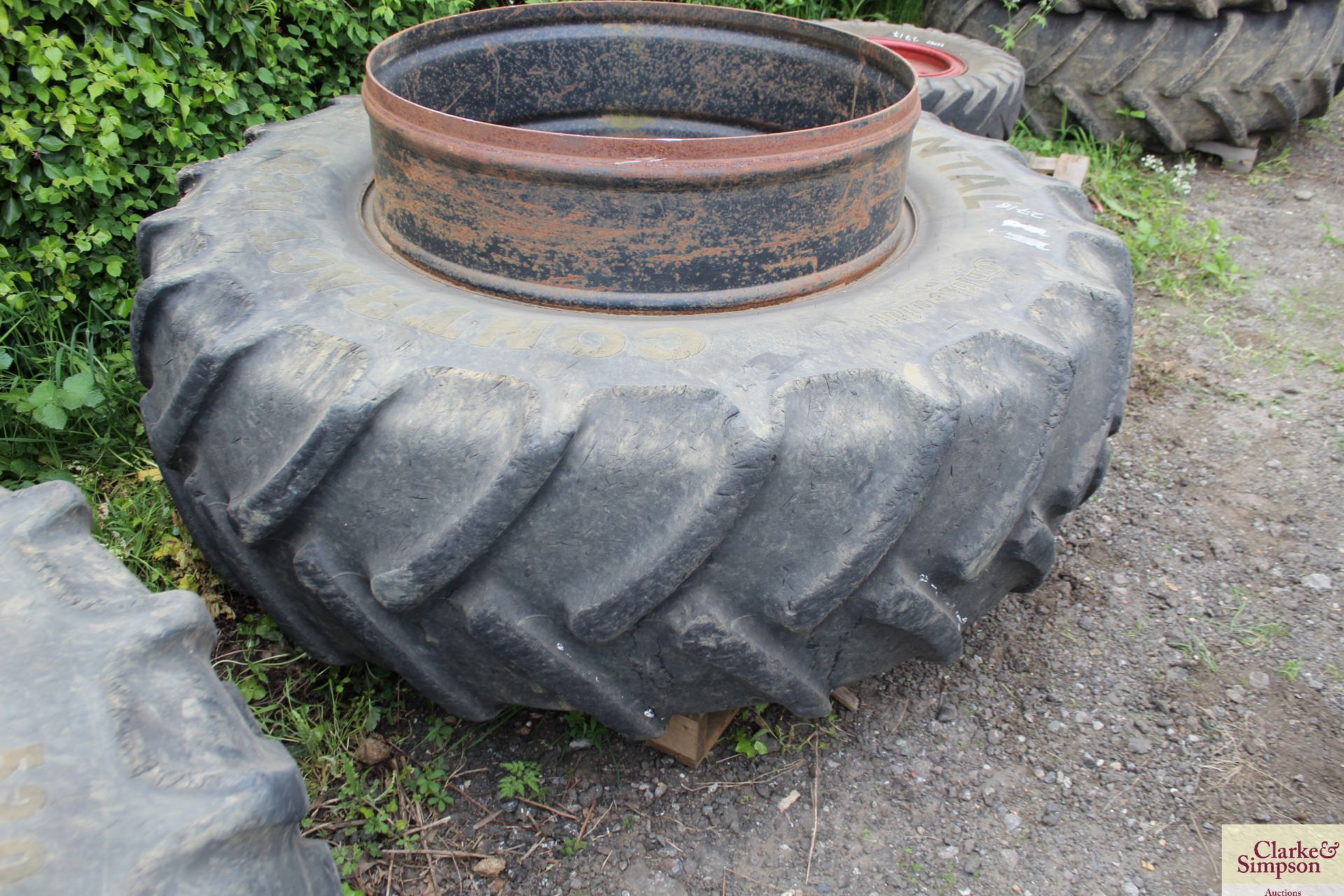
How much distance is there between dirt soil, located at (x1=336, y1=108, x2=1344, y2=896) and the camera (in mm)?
1623

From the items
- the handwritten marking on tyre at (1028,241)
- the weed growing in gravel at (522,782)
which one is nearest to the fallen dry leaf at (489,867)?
the weed growing in gravel at (522,782)

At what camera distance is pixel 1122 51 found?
4074 mm

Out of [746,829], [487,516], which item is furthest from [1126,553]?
→ [487,516]

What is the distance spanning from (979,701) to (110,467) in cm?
204

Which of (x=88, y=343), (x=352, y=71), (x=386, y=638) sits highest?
(x=352, y=71)

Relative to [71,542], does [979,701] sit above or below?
below

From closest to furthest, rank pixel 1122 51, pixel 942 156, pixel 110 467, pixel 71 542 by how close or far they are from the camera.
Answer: pixel 71 542, pixel 942 156, pixel 110 467, pixel 1122 51

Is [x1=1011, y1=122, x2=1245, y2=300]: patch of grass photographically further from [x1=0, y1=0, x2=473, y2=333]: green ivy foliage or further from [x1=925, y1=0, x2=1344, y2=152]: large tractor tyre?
[x1=0, y1=0, x2=473, y2=333]: green ivy foliage

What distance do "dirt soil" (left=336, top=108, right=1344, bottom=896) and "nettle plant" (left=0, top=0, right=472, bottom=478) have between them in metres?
1.53

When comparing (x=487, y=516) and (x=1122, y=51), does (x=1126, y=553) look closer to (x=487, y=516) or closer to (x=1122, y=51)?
(x=487, y=516)

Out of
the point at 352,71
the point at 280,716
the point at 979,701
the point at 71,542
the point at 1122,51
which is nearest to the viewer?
the point at 71,542

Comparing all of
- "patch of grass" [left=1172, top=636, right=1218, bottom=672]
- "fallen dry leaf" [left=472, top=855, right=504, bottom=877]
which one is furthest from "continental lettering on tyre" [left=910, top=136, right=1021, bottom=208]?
"fallen dry leaf" [left=472, top=855, right=504, bottom=877]

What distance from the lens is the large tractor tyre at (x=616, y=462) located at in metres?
1.18

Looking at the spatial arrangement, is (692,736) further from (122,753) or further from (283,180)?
(283,180)
